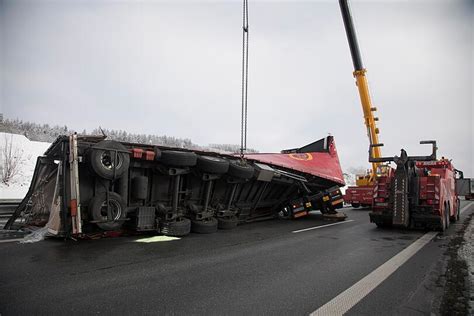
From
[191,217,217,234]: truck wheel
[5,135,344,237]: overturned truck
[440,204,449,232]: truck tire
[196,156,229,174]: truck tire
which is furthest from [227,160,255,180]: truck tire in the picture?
[440,204,449,232]: truck tire

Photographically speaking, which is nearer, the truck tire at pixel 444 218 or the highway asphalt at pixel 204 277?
the highway asphalt at pixel 204 277

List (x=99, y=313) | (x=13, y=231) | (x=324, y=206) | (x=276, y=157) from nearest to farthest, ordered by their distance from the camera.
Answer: (x=99, y=313) → (x=13, y=231) → (x=276, y=157) → (x=324, y=206)

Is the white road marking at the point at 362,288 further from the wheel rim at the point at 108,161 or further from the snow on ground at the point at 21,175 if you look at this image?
the snow on ground at the point at 21,175

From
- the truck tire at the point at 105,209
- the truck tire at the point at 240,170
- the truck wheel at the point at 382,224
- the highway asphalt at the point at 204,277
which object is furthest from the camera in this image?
the truck wheel at the point at 382,224

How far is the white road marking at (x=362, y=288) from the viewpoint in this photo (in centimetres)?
287

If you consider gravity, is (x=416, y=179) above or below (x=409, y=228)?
above

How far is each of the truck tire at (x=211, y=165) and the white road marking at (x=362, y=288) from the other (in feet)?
13.0

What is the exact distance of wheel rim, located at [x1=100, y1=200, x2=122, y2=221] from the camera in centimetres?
583

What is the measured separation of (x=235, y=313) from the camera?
108 inches

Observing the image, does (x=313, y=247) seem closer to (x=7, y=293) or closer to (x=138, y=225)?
(x=138, y=225)

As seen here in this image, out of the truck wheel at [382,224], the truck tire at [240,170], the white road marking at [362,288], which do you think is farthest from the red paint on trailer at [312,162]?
the white road marking at [362,288]

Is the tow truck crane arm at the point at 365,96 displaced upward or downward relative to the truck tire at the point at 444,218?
upward

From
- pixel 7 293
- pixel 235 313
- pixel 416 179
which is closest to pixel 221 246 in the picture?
pixel 235 313

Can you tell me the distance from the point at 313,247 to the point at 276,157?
185 inches
